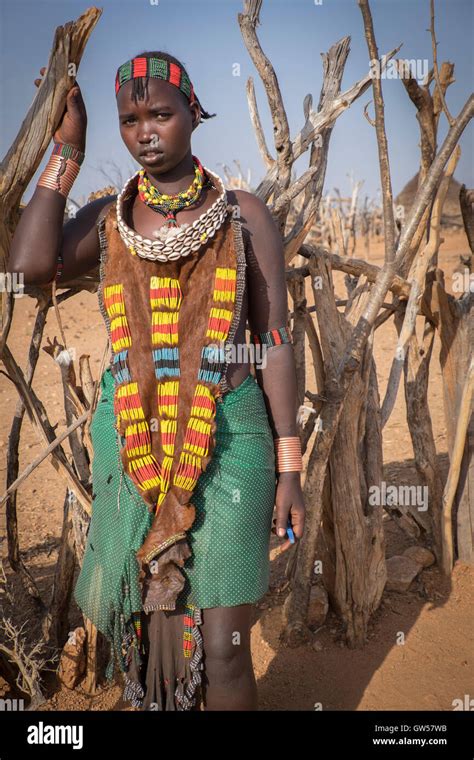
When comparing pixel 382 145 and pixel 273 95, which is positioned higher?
pixel 273 95

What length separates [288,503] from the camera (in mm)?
2172

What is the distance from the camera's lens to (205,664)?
6.91ft

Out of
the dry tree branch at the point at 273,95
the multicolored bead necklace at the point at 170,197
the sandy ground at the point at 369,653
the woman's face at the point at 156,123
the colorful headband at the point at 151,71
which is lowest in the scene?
the sandy ground at the point at 369,653

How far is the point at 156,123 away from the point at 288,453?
1.02 meters

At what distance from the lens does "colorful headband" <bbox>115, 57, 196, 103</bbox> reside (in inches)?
76.2

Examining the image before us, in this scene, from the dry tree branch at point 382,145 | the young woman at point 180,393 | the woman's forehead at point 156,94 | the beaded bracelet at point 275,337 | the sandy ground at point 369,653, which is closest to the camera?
the woman's forehead at point 156,94

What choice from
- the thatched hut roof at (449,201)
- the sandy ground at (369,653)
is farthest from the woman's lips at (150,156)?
the thatched hut roof at (449,201)

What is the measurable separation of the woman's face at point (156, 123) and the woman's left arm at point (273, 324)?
27cm

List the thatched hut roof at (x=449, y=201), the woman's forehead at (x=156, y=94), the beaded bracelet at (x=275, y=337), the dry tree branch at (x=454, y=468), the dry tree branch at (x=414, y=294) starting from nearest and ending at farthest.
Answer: the woman's forehead at (x=156, y=94)
the beaded bracelet at (x=275, y=337)
the dry tree branch at (x=414, y=294)
the dry tree branch at (x=454, y=468)
the thatched hut roof at (x=449, y=201)

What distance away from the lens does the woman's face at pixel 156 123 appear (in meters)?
A: 1.93

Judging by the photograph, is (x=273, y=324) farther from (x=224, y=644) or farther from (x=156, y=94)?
(x=224, y=644)

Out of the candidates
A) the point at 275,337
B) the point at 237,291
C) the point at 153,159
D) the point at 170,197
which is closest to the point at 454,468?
the point at 275,337

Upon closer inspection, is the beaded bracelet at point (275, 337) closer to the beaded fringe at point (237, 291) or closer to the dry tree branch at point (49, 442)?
the beaded fringe at point (237, 291)
